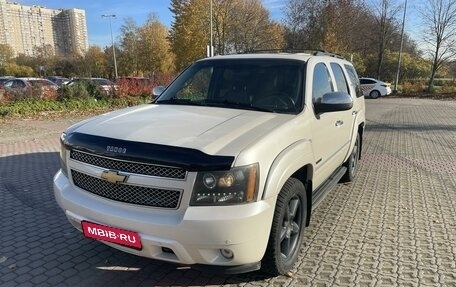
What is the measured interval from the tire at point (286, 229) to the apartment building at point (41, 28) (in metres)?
101

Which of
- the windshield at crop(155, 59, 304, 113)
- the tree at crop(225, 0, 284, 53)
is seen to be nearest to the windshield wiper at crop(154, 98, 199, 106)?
the windshield at crop(155, 59, 304, 113)

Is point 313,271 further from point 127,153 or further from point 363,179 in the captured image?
point 363,179

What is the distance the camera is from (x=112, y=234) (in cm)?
274

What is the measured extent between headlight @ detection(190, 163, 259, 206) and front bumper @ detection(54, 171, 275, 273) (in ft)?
0.16

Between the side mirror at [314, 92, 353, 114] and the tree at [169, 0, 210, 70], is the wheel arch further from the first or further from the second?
the tree at [169, 0, 210, 70]

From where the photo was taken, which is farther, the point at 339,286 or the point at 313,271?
the point at 313,271

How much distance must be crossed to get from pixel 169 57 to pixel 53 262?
4765cm

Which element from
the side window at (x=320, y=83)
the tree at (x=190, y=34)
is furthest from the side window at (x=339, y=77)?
the tree at (x=190, y=34)

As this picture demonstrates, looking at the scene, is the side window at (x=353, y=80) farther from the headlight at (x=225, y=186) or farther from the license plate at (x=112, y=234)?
the license plate at (x=112, y=234)

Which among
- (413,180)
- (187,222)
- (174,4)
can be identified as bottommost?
(413,180)

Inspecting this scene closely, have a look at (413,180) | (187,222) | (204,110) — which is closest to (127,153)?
(187,222)

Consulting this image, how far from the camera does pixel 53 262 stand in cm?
347

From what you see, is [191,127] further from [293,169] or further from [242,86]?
[242,86]

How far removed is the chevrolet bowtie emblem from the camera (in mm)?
2660
